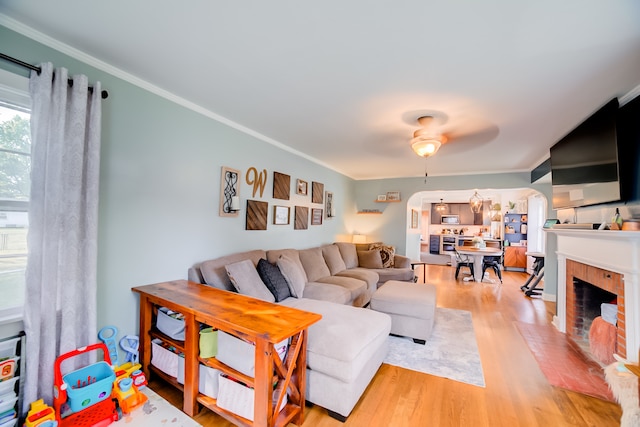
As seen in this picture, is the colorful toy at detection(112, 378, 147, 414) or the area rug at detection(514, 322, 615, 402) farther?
the area rug at detection(514, 322, 615, 402)

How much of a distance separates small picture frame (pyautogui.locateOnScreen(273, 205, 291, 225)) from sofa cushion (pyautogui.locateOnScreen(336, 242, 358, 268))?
1436 millimetres

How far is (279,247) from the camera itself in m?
3.85

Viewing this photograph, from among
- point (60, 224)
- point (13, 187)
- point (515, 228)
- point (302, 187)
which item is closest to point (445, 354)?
point (302, 187)

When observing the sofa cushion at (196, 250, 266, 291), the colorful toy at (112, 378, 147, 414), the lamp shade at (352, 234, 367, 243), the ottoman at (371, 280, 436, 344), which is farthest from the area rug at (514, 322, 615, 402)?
the colorful toy at (112, 378, 147, 414)

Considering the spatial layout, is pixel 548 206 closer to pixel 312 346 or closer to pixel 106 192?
pixel 312 346

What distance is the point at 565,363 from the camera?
2521mm

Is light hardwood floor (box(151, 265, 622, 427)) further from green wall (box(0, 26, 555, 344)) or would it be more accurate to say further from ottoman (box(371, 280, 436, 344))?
green wall (box(0, 26, 555, 344))

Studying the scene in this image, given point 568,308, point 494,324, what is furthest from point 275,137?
point 568,308

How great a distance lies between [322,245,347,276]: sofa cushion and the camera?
441cm

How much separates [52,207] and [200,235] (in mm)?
1198

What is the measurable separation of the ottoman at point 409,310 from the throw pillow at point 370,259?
5.90ft

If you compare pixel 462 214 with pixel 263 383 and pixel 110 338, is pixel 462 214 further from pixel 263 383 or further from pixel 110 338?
pixel 110 338

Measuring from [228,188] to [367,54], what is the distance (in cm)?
199

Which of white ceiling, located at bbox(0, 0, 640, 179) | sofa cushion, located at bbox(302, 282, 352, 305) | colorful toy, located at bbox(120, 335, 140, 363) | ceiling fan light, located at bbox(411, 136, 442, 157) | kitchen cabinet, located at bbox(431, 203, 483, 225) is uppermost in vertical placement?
white ceiling, located at bbox(0, 0, 640, 179)
